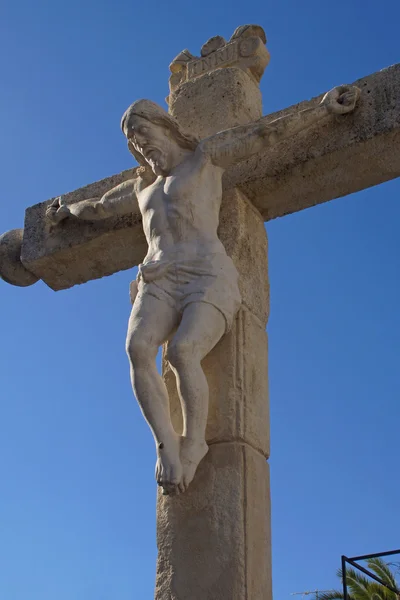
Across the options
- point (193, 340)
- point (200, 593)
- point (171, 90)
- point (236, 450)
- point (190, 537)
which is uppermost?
point (171, 90)

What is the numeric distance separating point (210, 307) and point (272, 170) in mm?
1167

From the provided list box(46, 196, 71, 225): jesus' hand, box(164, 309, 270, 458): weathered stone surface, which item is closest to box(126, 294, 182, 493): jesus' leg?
box(164, 309, 270, 458): weathered stone surface

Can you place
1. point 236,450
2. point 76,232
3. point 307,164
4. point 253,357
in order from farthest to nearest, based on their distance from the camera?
point 76,232 < point 307,164 < point 253,357 < point 236,450

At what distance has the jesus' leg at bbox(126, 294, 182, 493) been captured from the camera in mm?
4441

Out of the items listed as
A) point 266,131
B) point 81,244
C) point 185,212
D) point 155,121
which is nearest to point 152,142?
point 155,121

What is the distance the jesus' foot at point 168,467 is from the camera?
4.40m

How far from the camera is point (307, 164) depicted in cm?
531

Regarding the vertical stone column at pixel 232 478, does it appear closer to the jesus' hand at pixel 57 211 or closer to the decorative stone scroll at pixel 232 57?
the decorative stone scroll at pixel 232 57

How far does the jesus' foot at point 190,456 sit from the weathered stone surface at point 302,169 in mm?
1724

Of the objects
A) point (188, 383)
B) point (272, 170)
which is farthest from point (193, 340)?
point (272, 170)

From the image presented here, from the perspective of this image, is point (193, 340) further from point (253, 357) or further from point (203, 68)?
point (203, 68)

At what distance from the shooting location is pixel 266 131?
16.5 ft

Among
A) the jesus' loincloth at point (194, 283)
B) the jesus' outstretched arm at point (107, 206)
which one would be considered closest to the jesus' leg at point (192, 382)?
the jesus' loincloth at point (194, 283)

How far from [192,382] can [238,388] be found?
14.0 inches
